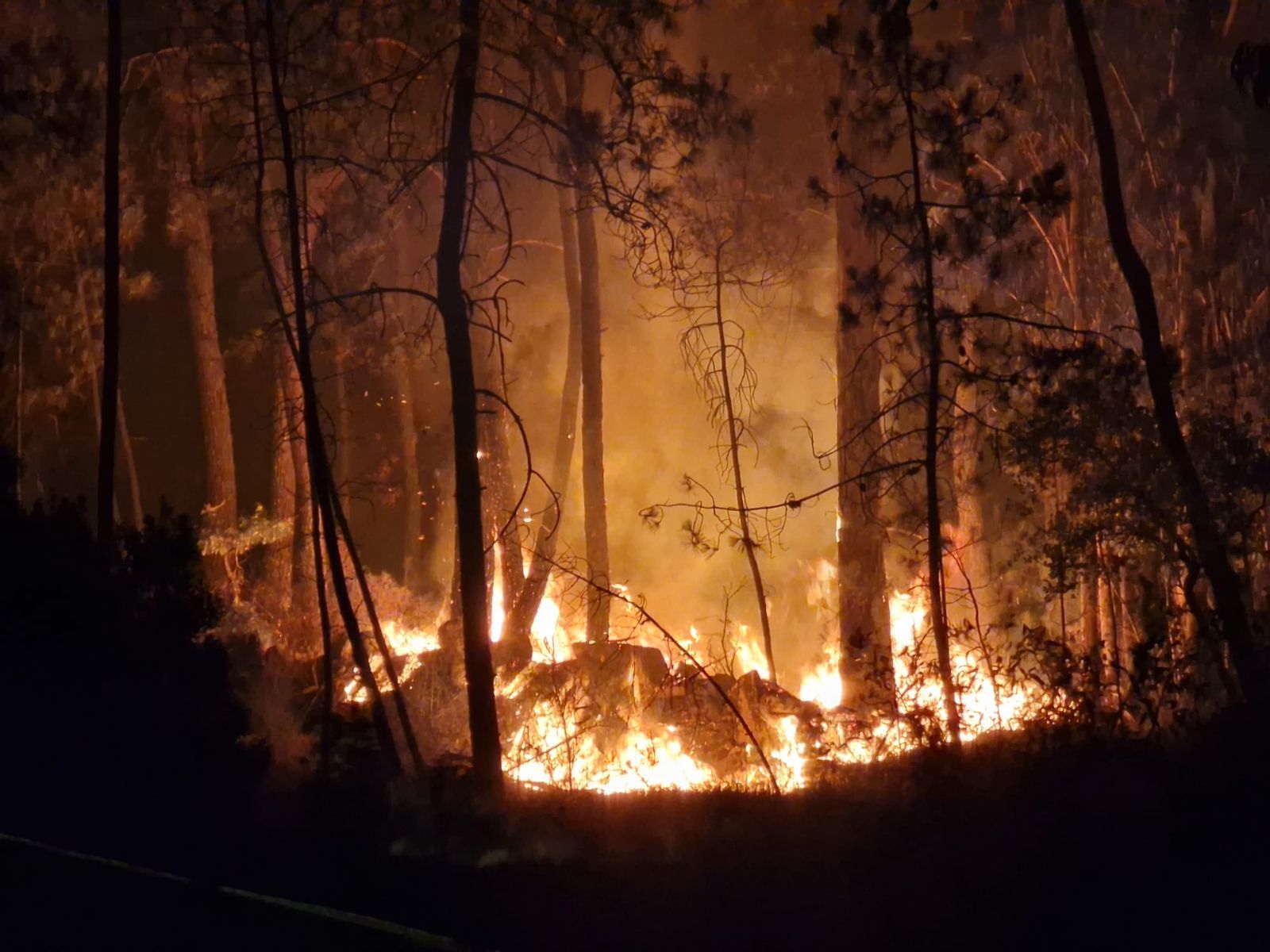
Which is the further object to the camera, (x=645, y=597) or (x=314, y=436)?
(x=645, y=597)

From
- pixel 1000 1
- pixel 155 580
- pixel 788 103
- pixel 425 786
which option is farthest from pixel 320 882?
pixel 788 103

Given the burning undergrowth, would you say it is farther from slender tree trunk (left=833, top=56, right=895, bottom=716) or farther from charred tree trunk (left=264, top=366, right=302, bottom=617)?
charred tree trunk (left=264, top=366, right=302, bottom=617)

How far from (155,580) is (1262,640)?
9.09 metres

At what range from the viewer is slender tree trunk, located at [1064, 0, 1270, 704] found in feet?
27.0

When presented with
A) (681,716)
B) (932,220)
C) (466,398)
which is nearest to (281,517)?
(681,716)

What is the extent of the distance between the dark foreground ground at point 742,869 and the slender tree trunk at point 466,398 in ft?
2.89

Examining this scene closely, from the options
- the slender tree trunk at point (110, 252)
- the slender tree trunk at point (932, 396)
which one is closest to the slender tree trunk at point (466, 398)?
the slender tree trunk at point (110, 252)

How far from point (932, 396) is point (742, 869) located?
196 inches

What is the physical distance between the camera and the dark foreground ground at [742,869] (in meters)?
5.55

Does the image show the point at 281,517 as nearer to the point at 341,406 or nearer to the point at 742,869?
the point at 341,406

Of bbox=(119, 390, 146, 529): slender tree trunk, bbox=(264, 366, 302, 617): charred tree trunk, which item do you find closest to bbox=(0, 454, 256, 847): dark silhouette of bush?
bbox=(264, 366, 302, 617): charred tree trunk

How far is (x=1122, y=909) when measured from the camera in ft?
18.8

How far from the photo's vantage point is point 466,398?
8055mm

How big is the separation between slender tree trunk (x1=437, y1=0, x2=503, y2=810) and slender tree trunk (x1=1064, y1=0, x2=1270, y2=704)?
16.3ft
